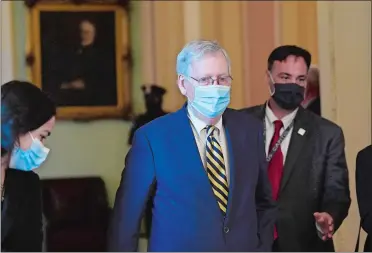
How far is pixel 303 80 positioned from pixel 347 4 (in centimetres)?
75

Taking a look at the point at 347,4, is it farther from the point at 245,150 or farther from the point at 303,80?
the point at 245,150

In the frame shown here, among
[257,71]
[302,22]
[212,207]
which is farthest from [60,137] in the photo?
[212,207]

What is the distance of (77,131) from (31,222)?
63.6 inches

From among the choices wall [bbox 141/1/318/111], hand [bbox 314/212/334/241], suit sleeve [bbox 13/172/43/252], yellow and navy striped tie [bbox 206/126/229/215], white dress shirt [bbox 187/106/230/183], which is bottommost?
hand [bbox 314/212/334/241]

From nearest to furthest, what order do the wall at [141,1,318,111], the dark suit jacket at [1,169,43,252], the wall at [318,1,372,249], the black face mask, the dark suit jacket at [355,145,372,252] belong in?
the dark suit jacket at [1,169,43,252] → the dark suit jacket at [355,145,372,252] → the black face mask → the wall at [318,1,372,249] → the wall at [141,1,318,111]

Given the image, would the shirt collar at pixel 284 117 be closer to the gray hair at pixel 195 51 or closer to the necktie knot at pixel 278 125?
the necktie knot at pixel 278 125

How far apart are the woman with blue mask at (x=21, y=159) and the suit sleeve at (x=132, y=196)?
0.61ft

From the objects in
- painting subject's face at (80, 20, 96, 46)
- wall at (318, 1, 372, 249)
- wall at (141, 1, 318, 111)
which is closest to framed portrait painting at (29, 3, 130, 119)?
painting subject's face at (80, 20, 96, 46)

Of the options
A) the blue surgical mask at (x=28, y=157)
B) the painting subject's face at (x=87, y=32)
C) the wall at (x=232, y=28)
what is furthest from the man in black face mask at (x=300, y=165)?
the painting subject's face at (x=87, y=32)

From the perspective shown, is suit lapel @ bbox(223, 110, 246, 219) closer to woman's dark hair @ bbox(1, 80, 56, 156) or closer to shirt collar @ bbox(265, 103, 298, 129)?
shirt collar @ bbox(265, 103, 298, 129)

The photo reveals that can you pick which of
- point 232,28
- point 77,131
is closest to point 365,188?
point 232,28

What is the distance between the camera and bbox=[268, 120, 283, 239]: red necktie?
5.99 feet

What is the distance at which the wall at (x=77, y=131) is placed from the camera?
2.57 meters

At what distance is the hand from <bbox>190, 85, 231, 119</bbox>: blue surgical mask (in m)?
0.46
